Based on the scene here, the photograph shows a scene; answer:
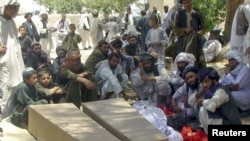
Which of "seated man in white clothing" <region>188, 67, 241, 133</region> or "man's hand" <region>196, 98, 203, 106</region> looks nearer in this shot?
"seated man in white clothing" <region>188, 67, 241, 133</region>

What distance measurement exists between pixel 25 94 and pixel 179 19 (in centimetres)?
322

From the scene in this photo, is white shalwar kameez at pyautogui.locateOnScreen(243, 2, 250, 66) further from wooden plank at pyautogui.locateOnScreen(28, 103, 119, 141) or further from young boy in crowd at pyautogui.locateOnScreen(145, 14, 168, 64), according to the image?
wooden plank at pyautogui.locateOnScreen(28, 103, 119, 141)

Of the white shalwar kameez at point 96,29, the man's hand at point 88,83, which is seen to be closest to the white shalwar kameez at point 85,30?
the white shalwar kameez at point 96,29

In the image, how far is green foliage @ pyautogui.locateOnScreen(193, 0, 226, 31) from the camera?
1147cm

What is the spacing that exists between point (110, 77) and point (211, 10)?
634 cm

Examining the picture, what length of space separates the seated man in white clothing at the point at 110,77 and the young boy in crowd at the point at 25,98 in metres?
0.97

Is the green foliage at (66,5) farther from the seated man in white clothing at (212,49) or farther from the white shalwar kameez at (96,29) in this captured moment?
the seated man in white clothing at (212,49)

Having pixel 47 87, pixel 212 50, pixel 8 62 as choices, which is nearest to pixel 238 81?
pixel 47 87

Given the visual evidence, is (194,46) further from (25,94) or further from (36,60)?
(25,94)

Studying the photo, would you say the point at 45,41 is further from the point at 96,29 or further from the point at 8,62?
the point at 8,62

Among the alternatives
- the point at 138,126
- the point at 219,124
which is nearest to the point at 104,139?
the point at 138,126

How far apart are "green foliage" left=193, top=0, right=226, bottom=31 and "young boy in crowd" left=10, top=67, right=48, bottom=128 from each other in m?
6.77

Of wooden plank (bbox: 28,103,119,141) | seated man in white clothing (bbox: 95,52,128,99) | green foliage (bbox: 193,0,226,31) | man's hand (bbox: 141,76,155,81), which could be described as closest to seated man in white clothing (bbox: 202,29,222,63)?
green foliage (bbox: 193,0,226,31)

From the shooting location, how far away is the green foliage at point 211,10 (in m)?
11.5
